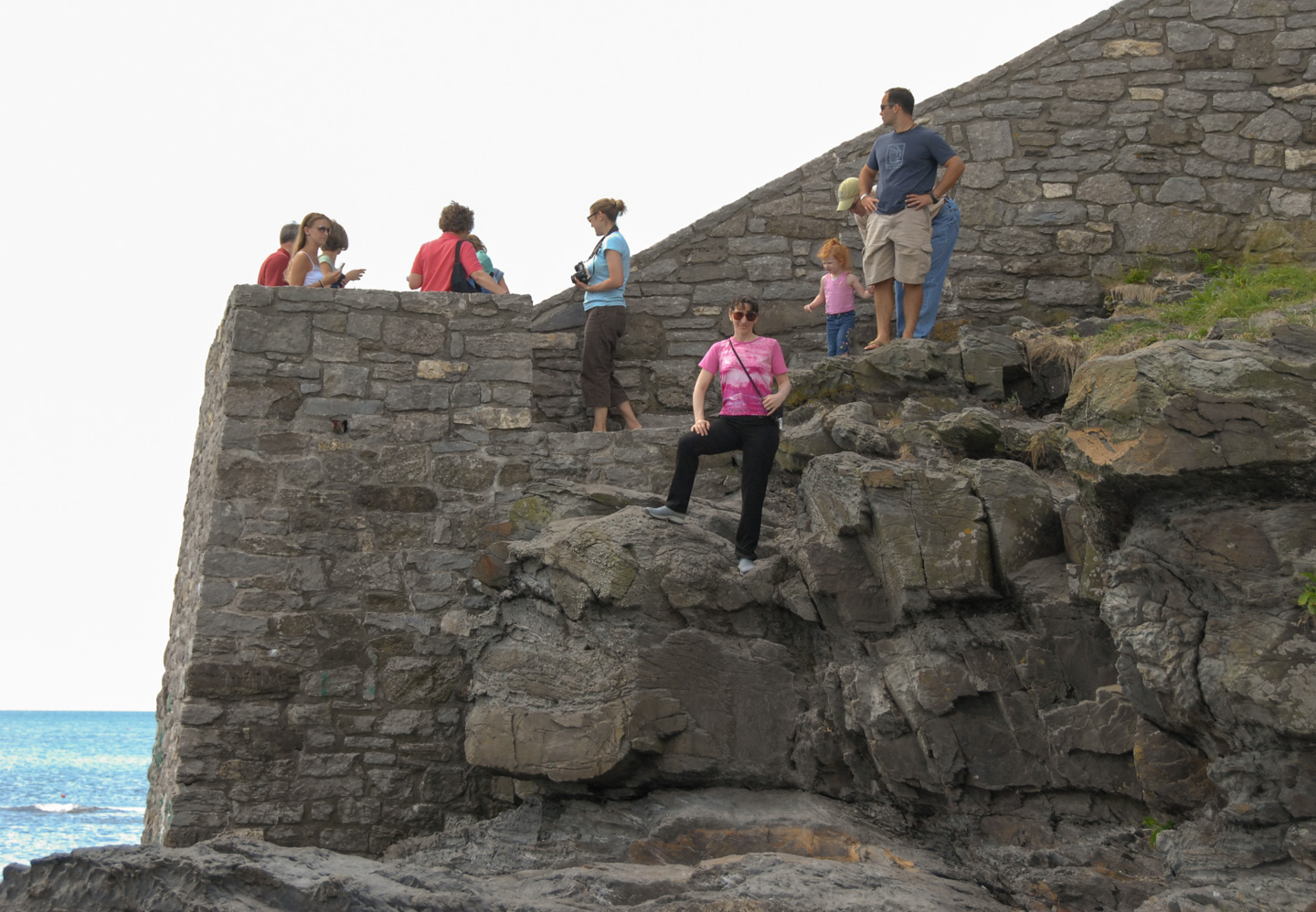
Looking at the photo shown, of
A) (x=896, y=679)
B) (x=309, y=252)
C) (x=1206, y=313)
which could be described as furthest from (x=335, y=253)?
(x=1206, y=313)

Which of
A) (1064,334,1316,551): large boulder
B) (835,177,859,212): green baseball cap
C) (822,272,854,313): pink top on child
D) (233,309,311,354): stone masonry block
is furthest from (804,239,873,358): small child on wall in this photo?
(1064,334,1316,551): large boulder

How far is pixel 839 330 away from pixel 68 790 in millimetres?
35673

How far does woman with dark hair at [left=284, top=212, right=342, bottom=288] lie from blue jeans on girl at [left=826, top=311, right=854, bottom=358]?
11.4 feet

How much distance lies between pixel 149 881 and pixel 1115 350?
18.8 ft

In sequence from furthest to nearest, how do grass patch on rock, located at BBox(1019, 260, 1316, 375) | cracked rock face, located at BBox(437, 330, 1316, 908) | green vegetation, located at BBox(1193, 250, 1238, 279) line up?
1. green vegetation, located at BBox(1193, 250, 1238, 279)
2. grass patch on rock, located at BBox(1019, 260, 1316, 375)
3. cracked rock face, located at BBox(437, 330, 1316, 908)

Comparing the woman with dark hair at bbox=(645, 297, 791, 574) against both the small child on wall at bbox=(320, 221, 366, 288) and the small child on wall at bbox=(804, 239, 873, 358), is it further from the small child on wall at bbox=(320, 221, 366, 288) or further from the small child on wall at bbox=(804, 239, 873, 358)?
the small child on wall at bbox=(320, 221, 366, 288)

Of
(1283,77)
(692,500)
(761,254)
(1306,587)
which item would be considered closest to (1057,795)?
(1306,587)

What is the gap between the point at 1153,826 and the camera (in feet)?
14.8

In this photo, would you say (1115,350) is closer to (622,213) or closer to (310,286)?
(622,213)

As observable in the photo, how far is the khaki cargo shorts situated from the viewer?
25.1 ft

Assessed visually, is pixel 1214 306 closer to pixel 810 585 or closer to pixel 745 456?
pixel 745 456

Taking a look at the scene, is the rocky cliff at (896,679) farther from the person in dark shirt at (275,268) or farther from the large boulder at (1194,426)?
the person in dark shirt at (275,268)

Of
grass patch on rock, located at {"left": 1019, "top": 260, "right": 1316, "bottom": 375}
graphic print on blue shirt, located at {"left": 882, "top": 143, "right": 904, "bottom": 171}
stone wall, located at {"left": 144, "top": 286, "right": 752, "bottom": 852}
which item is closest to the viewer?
stone wall, located at {"left": 144, "top": 286, "right": 752, "bottom": 852}

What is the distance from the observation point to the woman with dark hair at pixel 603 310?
7816mm
